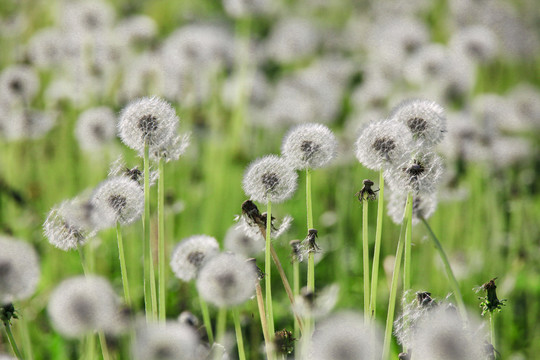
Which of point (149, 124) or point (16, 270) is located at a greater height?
point (149, 124)

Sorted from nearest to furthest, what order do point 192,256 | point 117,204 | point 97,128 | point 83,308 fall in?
point 83,308 < point 117,204 < point 192,256 < point 97,128

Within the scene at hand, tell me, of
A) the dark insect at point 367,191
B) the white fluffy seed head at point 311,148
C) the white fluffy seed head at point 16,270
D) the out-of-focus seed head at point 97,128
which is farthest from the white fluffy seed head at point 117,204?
the out-of-focus seed head at point 97,128

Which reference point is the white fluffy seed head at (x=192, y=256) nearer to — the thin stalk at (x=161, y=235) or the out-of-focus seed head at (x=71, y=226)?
the thin stalk at (x=161, y=235)

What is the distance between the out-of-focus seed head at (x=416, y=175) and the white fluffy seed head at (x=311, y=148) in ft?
0.38

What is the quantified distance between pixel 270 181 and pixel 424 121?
0.30m

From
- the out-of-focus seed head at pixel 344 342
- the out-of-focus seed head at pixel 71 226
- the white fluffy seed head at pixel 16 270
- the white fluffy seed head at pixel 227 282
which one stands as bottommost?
the out-of-focus seed head at pixel 344 342

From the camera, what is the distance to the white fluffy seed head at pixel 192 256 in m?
1.24

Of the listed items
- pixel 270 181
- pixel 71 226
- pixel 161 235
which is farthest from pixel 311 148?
pixel 71 226

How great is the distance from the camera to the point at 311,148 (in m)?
1.16

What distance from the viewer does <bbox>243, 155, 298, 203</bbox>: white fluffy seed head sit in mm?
1133

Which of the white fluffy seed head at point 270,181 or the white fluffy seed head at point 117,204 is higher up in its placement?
the white fluffy seed head at point 270,181

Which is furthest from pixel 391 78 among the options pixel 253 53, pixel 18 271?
pixel 18 271

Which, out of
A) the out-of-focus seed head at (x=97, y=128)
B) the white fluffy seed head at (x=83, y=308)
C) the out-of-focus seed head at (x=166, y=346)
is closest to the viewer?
the out-of-focus seed head at (x=166, y=346)

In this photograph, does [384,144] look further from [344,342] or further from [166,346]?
[166,346]
